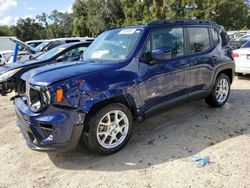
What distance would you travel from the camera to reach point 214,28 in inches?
212

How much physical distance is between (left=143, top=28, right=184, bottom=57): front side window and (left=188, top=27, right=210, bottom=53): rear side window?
0.28 m

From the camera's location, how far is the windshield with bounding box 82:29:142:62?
4.01m

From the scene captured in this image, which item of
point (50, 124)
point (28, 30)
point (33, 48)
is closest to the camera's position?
point (50, 124)

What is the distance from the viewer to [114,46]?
4.27 metres

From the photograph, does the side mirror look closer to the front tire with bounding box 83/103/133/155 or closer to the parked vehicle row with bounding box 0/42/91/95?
the front tire with bounding box 83/103/133/155

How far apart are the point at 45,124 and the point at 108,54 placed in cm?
161

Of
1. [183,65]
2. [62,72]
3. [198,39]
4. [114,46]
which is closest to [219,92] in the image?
[198,39]

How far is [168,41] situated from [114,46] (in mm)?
929

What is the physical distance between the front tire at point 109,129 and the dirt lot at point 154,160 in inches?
6.4

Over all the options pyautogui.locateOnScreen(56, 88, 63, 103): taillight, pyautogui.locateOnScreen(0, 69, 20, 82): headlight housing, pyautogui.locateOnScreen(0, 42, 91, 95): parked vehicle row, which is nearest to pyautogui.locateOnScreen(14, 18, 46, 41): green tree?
pyautogui.locateOnScreen(0, 42, 91, 95): parked vehicle row

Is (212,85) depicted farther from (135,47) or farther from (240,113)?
(135,47)

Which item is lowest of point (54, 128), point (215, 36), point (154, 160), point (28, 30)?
point (154, 160)

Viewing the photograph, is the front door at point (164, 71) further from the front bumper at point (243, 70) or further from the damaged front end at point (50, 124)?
the front bumper at point (243, 70)

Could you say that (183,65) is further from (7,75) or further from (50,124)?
(7,75)
